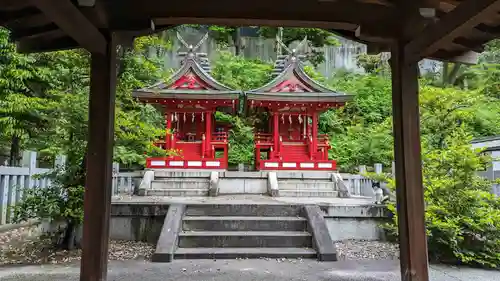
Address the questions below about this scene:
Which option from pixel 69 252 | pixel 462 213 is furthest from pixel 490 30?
pixel 69 252

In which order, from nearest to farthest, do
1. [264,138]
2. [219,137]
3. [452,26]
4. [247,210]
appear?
[452,26] < [247,210] < [219,137] < [264,138]

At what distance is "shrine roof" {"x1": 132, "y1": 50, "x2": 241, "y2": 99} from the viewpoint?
1249cm

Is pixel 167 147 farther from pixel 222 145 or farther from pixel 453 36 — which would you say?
pixel 453 36

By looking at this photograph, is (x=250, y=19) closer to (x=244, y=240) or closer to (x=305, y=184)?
(x=244, y=240)

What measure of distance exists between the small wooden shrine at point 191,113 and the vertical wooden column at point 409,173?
9.41m

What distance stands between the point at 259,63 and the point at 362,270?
21.4m

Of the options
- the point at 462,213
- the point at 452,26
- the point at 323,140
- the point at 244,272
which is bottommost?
the point at 244,272

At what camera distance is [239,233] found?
5.66 m

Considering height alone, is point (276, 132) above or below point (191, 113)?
below

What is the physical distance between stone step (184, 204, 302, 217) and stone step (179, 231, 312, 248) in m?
0.80

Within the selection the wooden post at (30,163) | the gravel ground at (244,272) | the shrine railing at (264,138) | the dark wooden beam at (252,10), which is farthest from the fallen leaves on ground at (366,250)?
the shrine railing at (264,138)

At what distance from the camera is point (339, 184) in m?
10.9

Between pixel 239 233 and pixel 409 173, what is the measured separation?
10.1 feet

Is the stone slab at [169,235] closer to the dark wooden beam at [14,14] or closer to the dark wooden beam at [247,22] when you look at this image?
the dark wooden beam at [247,22]
